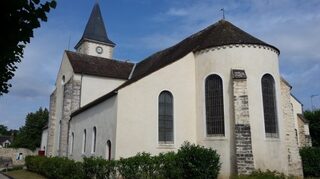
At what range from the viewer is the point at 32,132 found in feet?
179

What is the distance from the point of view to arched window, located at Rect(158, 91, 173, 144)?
18.7m

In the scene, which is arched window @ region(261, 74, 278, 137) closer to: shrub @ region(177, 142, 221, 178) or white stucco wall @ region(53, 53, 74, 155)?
shrub @ region(177, 142, 221, 178)

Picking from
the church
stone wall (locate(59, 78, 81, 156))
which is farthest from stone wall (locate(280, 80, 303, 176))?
stone wall (locate(59, 78, 81, 156))

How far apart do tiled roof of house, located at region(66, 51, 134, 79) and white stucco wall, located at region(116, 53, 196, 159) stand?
10555mm

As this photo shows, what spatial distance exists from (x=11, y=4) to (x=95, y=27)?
39.2 meters

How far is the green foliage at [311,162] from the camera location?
832 inches

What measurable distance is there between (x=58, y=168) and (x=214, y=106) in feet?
32.6

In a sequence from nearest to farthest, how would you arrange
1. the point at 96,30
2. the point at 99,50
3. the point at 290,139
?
the point at 290,139 → the point at 99,50 → the point at 96,30

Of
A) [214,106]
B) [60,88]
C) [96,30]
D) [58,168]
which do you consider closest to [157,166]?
[214,106]

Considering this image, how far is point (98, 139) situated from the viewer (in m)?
20.4

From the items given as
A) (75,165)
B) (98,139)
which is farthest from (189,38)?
(75,165)

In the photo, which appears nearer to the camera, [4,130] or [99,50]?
[99,50]

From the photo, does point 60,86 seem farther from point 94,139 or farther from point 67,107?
point 94,139

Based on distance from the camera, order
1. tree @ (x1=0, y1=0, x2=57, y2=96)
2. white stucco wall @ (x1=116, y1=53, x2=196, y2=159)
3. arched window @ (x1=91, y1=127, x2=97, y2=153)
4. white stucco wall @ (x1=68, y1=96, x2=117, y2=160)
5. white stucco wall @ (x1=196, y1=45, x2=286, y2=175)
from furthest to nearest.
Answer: arched window @ (x1=91, y1=127, x2=97, y2=153)
white stucco wall @ (x1=68, y1=96, x2=117, y2=160)
white stucco wall @ (x1=116, y1=53, x2=196, y2=159)
white stucco wall @ (x1=196, y1=45, x2=286, y2=175)
tree @ (x1=0, y1=0, x2=57, y2=96)
